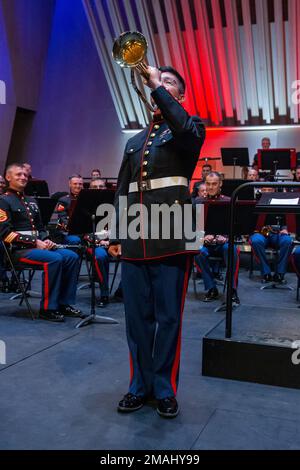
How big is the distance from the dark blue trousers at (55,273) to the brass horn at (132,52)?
2.70m

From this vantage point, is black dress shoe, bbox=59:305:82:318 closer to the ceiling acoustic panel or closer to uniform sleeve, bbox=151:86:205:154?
uniform sleeve, bbox=151:86:205:154

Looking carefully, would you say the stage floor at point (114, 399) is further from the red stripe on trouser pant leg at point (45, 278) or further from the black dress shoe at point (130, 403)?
the red stripe on trouser pant leg at point (45, 278)

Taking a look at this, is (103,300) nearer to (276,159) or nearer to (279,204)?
(279,204)

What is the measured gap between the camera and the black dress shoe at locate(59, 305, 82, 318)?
16.2 ft

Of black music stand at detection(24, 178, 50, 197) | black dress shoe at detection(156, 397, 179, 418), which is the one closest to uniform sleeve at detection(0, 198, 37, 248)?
black dress shoe at detection(156, 397, 179, 418)

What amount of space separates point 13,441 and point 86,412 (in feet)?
1.57

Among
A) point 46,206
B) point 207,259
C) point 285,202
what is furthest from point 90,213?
point 285,202

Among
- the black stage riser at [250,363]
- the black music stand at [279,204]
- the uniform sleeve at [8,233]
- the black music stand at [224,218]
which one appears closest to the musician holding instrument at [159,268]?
the black stage riser at [250,363]

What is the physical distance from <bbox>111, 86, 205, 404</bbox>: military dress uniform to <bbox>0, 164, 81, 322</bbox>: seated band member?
2179 millimetres

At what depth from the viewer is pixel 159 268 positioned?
2.72 meters

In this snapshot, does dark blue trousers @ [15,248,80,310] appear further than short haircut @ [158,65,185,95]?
Yes

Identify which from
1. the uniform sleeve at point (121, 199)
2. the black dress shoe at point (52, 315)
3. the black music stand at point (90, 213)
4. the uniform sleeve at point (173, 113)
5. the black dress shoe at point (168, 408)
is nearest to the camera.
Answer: the uniform sleeve at point (173, 113)

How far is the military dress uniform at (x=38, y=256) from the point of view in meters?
4.88

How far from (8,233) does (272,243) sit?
3871 mm
